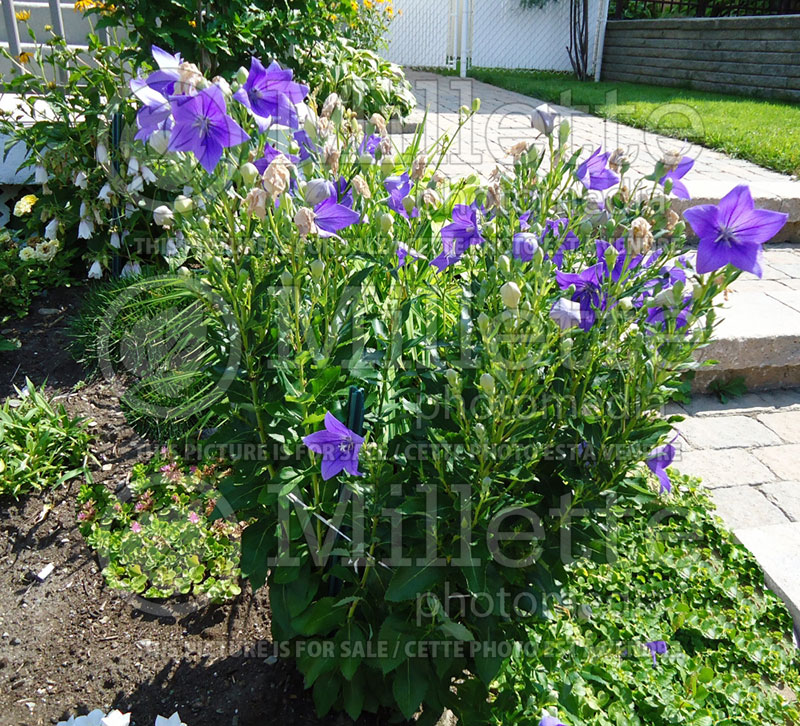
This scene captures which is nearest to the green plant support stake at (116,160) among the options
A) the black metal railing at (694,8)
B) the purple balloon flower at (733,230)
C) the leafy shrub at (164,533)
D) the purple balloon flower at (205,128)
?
the leafy shrub at (164,533)

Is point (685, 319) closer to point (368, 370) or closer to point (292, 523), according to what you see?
point (368, 370)

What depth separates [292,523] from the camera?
4.70ft

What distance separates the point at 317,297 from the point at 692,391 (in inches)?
95.6

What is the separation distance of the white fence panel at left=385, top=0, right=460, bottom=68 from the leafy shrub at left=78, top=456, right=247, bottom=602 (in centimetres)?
1104

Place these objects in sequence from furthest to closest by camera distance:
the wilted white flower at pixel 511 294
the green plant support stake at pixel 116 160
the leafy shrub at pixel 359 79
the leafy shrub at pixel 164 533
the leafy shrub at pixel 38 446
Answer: the leafy shrub at pixel 359 79
the green plant support stake at pixel 116 160
the leafy shrub at pixel 38 446
the leafy shrub at pixel 164 533
the wilted white flower at pixel 511 294

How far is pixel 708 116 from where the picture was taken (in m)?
6.94

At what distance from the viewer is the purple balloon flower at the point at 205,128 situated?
115 cm

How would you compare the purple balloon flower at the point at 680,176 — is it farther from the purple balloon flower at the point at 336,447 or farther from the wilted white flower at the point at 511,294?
the purple balloon flower at the point at 336,447

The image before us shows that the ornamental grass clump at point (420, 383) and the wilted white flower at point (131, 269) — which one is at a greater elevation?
the ornamental grass clump at point (420, 383)

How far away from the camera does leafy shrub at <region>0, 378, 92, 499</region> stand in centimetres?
241

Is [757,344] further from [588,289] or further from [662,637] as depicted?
[588,289]

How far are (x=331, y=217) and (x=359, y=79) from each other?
422cm

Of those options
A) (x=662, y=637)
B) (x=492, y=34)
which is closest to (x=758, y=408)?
(x=662, y=637)

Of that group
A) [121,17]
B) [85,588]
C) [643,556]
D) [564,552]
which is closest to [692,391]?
[643,556]
